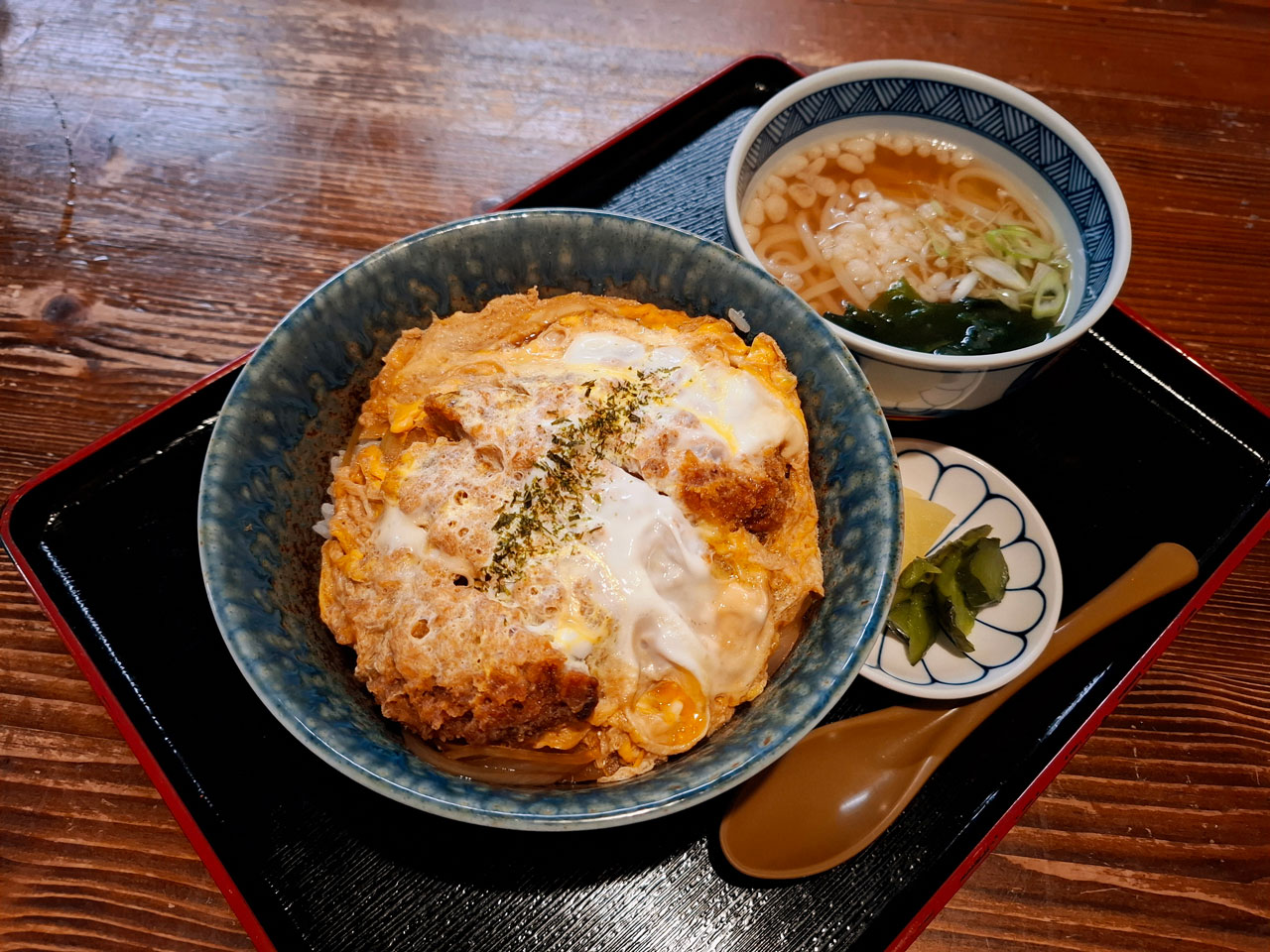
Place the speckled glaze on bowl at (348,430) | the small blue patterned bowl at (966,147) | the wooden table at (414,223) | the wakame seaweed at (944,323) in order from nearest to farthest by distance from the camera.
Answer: the speckled glaze on bowl at (348,430), the wooden table at (414,223), the small blue patterned bowl at (966,147), the wakame seaweed at (944,323)

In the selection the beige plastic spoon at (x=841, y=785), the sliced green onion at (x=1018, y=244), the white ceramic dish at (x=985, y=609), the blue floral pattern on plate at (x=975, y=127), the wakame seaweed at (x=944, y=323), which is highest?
the blue floral pattern on plate at (x=975, y=127)

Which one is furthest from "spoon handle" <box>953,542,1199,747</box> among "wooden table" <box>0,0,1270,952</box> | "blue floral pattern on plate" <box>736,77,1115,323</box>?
"blue floral pattern on plate" <box>736,77,1115,323</box>

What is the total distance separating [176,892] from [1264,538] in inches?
120

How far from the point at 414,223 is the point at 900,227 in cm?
164

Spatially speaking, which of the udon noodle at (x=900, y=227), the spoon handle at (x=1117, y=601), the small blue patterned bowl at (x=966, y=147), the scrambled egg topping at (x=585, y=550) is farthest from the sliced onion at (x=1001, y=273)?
the scrambled egg topping at (x=585, y=550)

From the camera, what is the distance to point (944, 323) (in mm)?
2338

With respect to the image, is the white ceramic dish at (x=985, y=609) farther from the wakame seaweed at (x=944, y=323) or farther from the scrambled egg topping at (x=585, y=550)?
the scrambled egg topping at (x=585, y=550)

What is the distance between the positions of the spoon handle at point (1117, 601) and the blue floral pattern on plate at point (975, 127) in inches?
27.7

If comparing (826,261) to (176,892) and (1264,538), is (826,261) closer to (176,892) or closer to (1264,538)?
(1264,538)

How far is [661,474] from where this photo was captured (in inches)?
65.3

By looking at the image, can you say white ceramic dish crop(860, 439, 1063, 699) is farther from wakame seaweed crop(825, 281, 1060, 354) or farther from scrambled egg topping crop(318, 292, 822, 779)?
scrambled egg topping crop(318, 292, 822, 779)

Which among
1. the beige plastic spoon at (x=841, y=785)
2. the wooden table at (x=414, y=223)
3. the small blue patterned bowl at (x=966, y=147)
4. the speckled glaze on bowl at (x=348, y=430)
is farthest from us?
the small blue patterned bowl at (x=966, y=147)

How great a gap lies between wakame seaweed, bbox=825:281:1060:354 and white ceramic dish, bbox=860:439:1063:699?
292 mm

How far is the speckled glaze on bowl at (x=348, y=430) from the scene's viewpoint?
4.84 feet
